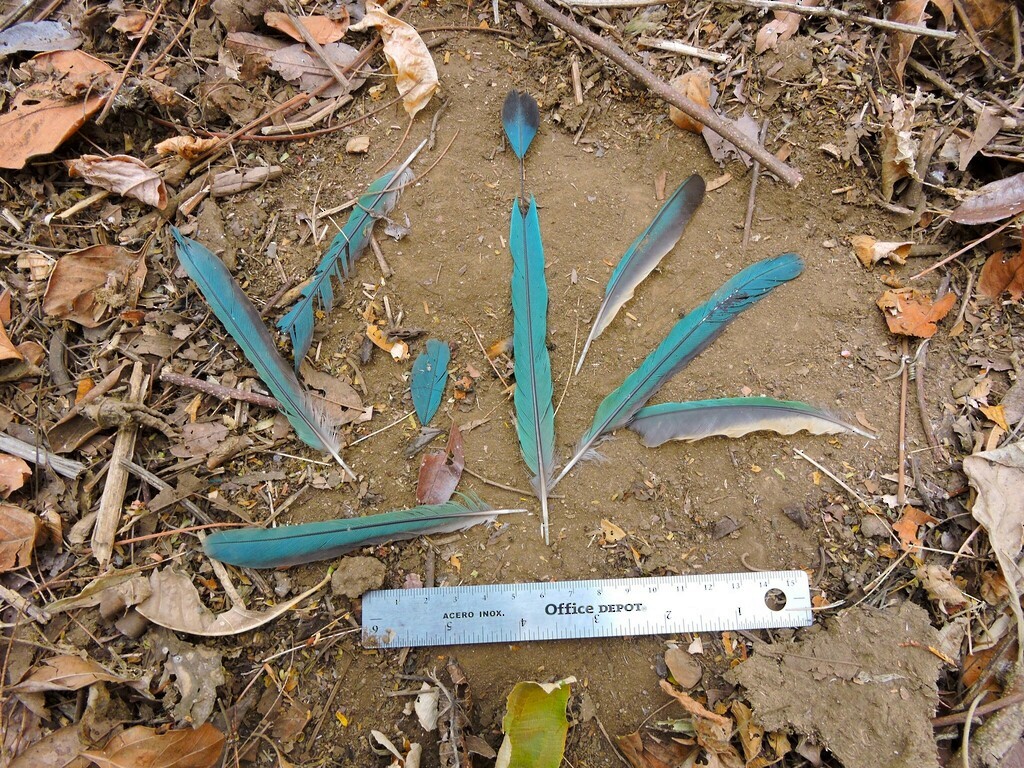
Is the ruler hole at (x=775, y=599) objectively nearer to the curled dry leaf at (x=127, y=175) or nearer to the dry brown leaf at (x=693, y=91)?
the dry brown leaf at (x=693, y=91)

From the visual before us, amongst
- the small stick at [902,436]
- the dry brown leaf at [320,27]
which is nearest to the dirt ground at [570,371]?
the small stick at [902,436]

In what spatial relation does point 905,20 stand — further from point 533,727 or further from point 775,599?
point 533,727

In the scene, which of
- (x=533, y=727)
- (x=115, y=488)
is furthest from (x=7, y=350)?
(x=533, y=727)

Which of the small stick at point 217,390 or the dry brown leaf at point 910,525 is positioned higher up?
the small stick at point 217,390

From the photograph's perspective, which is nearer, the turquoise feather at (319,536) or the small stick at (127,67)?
the turquoise feather at (319,536)

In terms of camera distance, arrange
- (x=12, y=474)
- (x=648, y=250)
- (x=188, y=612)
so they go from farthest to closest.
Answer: (x=648, y=250) < (x=12, y=474) < (x=188, y=612)

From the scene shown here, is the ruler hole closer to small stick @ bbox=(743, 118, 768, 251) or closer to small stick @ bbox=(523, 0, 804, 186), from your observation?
small stick @ bbox=(743, 118, 768, 251)

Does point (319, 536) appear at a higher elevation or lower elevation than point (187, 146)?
lower

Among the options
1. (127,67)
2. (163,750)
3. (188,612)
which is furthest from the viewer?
(127,67)
